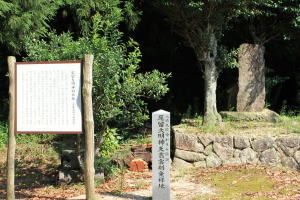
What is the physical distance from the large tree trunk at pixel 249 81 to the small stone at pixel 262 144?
2090mm

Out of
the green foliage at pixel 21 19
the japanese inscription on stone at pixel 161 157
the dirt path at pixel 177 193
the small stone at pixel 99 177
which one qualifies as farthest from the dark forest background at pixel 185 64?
the japanese inscription on stone at pixel 161 157

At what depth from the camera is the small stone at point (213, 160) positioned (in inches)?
354

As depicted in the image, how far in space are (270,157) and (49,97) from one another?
477 cm

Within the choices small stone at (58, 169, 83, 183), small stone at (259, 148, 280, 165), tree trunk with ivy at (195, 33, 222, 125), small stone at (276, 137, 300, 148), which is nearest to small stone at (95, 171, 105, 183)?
small stone at (58, 169, 83, 183)

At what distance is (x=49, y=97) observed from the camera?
6.27 meters

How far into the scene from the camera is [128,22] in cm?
1136

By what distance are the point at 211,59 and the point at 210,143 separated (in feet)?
6.81

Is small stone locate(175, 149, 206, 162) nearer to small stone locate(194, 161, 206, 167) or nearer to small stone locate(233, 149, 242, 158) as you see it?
small stone locate(194, 161, 206, 167)

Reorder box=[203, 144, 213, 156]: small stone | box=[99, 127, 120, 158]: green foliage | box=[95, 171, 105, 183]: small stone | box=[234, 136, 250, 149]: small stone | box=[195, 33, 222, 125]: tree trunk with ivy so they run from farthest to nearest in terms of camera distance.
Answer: box=[195, 33, 222, 125]: tree trunk with ivy, box=[203, 144, 213, 156]: small stone, box=[234, 136, 250, 149]: small stone, box=[99, 127, 120, 158]: green foliage, box=[95, 171, 105, 183]: small stone

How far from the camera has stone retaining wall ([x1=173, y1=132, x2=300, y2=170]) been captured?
8.80 meters

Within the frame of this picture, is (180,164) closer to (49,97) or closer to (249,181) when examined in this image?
(249,181)

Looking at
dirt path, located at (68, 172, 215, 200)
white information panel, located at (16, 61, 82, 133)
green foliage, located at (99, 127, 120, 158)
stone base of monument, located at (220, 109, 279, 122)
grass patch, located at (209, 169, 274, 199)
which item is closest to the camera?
white information panel, located at (16, 61, 82, 133)

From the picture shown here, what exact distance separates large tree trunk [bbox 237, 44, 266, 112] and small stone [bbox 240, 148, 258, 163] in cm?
215

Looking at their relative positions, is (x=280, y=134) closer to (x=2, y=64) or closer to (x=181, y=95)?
(x=181, y=95)
